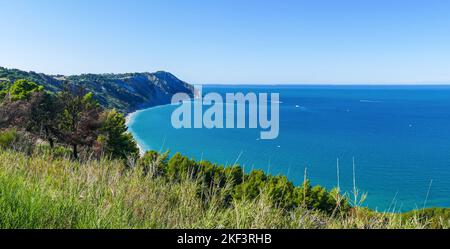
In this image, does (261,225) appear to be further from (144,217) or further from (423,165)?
(423,165)

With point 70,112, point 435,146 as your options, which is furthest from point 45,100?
point 435,146

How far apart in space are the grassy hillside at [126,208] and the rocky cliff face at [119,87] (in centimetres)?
8839

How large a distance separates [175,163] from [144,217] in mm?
19990

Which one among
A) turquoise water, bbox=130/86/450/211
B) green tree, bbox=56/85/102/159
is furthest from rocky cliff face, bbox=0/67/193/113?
green tree, bbox=56/85/102/159

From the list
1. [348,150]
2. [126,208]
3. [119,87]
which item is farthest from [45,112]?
[119,87]

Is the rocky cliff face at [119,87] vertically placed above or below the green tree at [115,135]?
above

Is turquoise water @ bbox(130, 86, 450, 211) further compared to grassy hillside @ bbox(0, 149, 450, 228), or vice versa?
turquoise water @ bbox(130, 86, 450, 211)

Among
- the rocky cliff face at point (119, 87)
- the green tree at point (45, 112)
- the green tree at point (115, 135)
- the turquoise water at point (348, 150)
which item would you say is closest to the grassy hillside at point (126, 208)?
the turquoise water at point (348, 150)

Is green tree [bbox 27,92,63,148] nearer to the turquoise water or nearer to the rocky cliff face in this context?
the turquoise water

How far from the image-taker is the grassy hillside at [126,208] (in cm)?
259

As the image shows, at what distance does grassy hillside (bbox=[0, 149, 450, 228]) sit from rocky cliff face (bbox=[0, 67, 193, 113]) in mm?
88389

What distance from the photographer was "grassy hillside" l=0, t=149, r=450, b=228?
2.59 meters

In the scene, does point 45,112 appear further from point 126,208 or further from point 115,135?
point 126,208

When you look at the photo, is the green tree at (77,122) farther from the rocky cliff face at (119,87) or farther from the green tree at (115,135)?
the rocky cliff face at (119,87)
